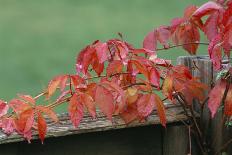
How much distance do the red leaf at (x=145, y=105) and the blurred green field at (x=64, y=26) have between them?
2082 mm

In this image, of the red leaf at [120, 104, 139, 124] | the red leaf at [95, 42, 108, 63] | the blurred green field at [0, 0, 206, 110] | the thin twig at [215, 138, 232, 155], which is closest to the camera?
the red leaf at [95, 42, 108, 63]

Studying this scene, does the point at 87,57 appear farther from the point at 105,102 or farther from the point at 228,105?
the point at 228,105

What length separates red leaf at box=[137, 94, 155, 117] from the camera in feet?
4.76

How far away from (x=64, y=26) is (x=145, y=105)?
8.55ft

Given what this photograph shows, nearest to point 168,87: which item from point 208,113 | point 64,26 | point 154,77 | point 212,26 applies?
point 154,77

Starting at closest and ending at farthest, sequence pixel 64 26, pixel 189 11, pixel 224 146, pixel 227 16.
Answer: pixel 227 16
pixel 189 11
pixel 224 146
pixel 64 26

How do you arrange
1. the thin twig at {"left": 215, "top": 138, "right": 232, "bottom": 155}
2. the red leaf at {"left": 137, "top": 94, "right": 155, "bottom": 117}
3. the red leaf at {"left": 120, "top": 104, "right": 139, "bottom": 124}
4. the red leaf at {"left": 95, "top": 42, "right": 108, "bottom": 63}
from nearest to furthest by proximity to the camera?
the red leaf at {"left": 95, "top": 42, "right": 108, "bottom": 63} → the red leaf at {"left": 137, "top": 94, "right": 155, "bottom": 117} → the red leaf at {"left": 120, "top": 104, "right": 139, "bottom": 124} → the thin twig at {"left": 215, "top": 138, "right": 232, "bottom": 155}

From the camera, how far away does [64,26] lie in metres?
4.00

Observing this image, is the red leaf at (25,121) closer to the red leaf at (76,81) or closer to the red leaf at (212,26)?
the red leaf at (76,81)

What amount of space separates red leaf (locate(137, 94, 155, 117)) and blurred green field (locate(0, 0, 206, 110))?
208cm

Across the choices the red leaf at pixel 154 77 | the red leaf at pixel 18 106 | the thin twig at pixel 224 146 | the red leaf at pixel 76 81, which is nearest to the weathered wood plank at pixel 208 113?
the thin twig at pixel 224 146

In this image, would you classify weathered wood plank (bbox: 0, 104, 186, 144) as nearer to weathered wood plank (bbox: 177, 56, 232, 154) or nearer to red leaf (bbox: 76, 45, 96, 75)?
weathered wood plank (bbox: 177, 56, 232, 154)

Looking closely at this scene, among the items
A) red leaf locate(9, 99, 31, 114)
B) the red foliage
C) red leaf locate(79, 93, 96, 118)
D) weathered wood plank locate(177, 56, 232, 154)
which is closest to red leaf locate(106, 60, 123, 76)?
the red foliage

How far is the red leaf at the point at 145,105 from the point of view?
1.45 metres
